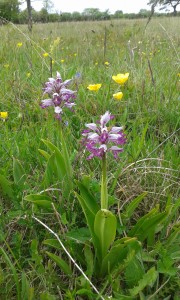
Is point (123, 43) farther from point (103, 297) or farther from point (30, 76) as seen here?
point (103, 297)

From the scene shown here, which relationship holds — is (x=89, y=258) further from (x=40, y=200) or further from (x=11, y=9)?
(x=11, y=9)

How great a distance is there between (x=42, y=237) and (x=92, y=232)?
245mm

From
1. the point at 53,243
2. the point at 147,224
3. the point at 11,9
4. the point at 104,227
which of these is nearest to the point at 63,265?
the point at 53,243

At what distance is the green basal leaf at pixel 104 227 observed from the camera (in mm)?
950

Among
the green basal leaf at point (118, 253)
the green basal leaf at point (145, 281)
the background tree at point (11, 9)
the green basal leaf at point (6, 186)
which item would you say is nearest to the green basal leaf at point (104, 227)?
the green basal leaf at point (118, 253)

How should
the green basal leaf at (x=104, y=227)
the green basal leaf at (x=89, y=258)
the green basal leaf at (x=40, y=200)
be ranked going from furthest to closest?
1. the green basal leaf at (x=40, y=200)
2. the green basal leaf at (x=89, y=258)
3. the green basal leaf at (x=104, y=227)

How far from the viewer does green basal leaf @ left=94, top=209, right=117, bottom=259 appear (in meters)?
0.95

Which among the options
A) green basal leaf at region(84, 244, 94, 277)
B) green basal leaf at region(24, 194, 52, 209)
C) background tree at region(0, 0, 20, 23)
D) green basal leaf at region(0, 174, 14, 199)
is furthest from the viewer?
background tree at region(0, 0, 20, 23)

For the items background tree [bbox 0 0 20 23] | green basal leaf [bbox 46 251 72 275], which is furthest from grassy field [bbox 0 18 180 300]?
background tree [bbox 0 0 20 23]

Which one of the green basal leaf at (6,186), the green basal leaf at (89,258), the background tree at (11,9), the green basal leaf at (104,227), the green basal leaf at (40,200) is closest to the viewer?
the green basal leaf at (104,227)

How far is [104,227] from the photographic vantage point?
1.00 meters

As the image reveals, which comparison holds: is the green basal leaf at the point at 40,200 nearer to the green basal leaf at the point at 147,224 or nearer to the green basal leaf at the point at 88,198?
the green basal leaf at the point at 88,198

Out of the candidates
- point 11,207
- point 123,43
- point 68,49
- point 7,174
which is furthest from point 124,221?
point 123,43

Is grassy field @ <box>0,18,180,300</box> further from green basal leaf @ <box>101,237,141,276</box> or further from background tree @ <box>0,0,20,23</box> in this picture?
background tree @ <box>0,0,20,23</box>
